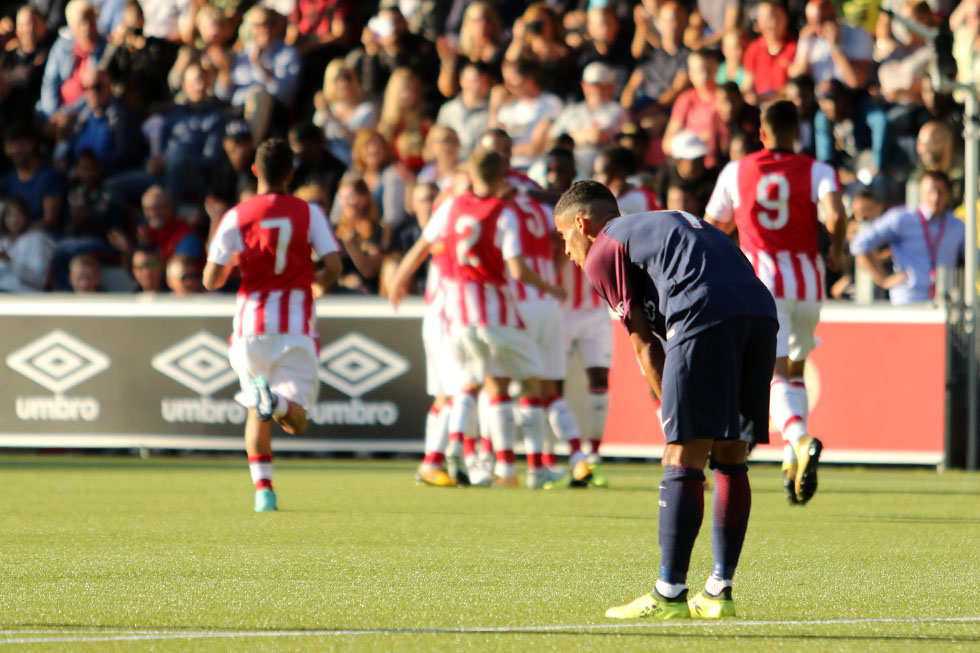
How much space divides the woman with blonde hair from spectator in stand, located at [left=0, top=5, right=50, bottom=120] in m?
5.01

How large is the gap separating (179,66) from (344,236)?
4141 mm

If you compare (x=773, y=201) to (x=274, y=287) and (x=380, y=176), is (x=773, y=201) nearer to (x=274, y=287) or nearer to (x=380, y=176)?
(x=274, y=287)

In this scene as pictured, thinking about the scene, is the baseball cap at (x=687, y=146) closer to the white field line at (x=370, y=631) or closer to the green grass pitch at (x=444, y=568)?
the green grass pitch at (x=444, y=568)

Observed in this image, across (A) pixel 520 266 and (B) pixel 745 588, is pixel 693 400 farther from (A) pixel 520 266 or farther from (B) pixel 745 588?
(A) pixel 520 266

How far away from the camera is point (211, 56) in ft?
59.0

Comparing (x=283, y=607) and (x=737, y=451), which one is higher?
(x=737, y=451)

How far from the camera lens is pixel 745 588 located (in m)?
6.21

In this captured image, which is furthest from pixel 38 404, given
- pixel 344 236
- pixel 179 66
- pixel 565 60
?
pixel 565 60

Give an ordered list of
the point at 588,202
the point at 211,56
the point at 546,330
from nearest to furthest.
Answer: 1. the point at 588,202
2. the point at 546,330
3. the point at 211,56

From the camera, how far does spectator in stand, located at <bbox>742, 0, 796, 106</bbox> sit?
1564 centimetres

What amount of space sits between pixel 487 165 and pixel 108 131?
779cm

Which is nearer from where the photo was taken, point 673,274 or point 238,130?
point 673,274

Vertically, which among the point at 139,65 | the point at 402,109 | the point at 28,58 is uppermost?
the point at 28,58

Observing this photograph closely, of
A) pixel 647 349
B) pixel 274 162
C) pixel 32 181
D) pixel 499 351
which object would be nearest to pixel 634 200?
pixel 499 351
